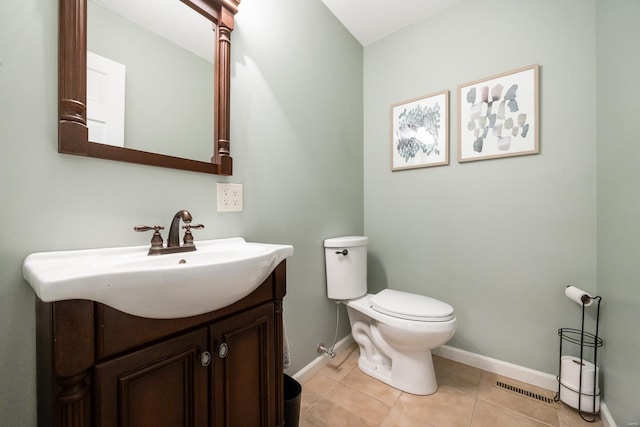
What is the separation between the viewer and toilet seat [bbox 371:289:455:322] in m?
1.27

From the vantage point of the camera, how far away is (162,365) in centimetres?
62

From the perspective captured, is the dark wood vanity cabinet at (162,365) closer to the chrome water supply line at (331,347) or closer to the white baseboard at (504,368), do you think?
the chrome water supply line at (331,347)

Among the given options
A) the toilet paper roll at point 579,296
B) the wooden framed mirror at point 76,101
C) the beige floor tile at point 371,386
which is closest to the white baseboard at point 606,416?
the toilet paper roll at point 579,296

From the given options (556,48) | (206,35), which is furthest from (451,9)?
(206,35)

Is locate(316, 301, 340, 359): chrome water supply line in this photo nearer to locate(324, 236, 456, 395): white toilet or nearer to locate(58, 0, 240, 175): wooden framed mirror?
locate(324, 236, 456, 395): white toilet

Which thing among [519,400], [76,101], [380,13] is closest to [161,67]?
[76,101]

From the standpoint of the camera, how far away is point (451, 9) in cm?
165

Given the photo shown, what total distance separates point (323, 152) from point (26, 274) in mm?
1362

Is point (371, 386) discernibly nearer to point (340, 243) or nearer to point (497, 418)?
point (497, 418)

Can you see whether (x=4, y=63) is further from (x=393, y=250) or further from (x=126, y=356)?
(x=393, y=250)

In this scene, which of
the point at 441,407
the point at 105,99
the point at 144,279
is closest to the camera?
the point at 144,279

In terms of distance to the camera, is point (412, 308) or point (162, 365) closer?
point (162, 365)

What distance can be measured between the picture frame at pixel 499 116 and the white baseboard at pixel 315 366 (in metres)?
1.48

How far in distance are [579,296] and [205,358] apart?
1615 mm
